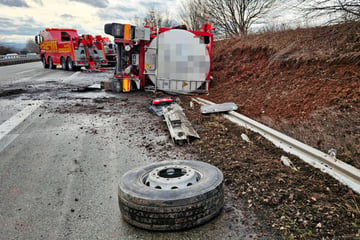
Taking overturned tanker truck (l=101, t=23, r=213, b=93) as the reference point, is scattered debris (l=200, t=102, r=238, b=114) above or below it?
below

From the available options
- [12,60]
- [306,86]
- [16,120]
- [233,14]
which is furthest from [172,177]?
[12,60]

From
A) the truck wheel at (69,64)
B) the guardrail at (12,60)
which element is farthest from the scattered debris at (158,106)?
the guardrail at (12,60)

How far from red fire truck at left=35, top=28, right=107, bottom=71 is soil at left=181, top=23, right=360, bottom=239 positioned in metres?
13.5

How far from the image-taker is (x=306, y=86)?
6.37 m

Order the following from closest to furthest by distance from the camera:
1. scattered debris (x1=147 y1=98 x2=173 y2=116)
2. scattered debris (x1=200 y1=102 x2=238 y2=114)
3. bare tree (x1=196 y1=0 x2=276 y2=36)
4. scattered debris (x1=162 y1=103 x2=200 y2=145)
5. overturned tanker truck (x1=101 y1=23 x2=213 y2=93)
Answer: scattered debris (x1=162 y1=103 x2=200 y2=145), scattered debris (x1=200 y1=102 x2=238 y2=114), scattered debris (x1=147 y1=98 x2=173 y2=116), overturned tanker truck (x1=101 y1=23 x2=213 y2=93), bare tree (x1=196 y1=0 x2=276 y2=36)

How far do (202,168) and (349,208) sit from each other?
4.56ft

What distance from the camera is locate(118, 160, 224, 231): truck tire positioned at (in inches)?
92.6

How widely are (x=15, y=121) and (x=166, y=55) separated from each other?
205 inches

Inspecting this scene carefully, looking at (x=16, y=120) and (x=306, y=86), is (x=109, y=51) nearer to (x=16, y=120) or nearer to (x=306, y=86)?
(x=16, y=120)

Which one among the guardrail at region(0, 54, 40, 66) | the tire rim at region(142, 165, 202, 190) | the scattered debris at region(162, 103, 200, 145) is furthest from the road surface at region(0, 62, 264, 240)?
the guardrail at region(0, 54, 40, 66)

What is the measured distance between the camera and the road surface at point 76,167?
97.8 inches

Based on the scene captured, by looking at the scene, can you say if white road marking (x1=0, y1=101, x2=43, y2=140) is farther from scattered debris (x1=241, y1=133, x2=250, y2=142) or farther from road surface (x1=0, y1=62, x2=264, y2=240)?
scattered debris (x1=241, y1=133, x2=250, y2=142)

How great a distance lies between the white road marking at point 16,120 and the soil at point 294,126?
366cm

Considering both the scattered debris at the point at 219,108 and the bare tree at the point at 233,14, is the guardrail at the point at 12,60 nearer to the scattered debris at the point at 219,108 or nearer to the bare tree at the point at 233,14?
the bare tree at the point at 233,14
